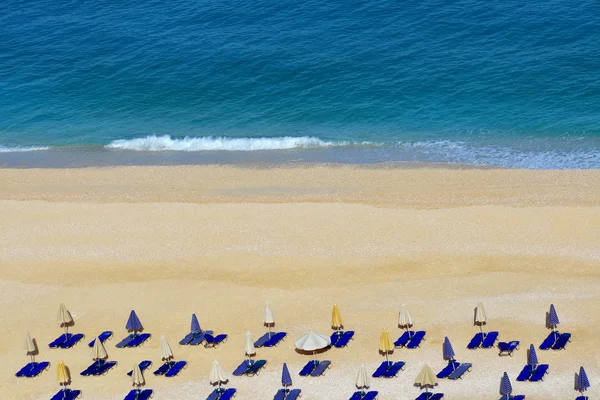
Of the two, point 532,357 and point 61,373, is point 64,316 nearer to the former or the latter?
point 61,373

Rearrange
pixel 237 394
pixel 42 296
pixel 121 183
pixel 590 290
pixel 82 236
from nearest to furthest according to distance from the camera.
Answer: pixel 237 394
pixel 590 290
pixel 42 296
pixel 82 236
pixel 121 183

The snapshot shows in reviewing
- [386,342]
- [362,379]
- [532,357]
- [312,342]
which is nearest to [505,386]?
[532,357]

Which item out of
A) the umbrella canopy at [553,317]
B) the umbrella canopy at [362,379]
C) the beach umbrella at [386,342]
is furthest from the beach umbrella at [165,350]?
the umbrella canopy at [553,317]

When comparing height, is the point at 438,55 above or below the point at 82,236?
above

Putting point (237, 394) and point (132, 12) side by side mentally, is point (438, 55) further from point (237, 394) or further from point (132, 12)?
point (237, 394)

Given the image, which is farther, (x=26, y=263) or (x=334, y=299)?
(x=26, y=263)

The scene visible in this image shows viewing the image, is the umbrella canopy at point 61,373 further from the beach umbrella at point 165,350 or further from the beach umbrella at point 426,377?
the beach umbrella at point 426,377

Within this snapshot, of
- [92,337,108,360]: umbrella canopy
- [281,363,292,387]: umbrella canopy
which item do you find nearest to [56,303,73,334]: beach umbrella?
[92,337,108,360]: umbrella canopy

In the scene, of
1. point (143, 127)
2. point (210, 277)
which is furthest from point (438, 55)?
point (210, 277)
